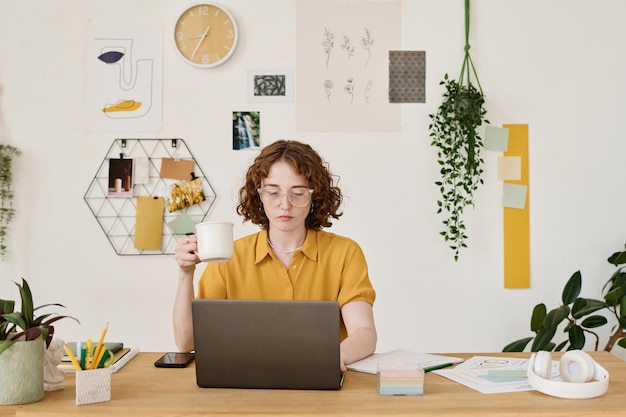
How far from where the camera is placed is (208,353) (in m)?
1.42

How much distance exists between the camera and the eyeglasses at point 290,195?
1.94 m

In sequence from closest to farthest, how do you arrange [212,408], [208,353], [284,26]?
[212,408] < [208,353] < [284,26]

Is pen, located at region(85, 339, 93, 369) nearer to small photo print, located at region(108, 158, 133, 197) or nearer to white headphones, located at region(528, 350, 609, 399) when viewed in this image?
white headphones, located at region(528, 350, 609, 399)

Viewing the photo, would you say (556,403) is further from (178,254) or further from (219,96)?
(219,96)

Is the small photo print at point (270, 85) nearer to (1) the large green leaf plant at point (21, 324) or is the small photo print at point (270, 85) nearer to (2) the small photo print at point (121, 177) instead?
(2) the small photo print at point (121, 177)

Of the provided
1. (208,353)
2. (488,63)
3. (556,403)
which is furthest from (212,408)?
(488,63)

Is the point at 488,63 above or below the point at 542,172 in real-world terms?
above

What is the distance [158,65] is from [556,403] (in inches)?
94.1

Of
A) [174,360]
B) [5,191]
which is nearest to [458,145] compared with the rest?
[174,360]

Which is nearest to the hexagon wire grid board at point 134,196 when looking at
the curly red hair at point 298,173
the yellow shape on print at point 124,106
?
the yellow shape on print at point 124,106

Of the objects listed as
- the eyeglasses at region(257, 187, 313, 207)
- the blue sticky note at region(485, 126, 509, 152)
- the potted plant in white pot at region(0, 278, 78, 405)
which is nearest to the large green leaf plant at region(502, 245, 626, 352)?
the blue sticky note at region(485, 126, 509, 152)

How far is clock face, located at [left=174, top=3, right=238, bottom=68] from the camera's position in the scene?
3057mm

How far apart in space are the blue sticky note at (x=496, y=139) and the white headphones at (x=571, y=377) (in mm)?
1740

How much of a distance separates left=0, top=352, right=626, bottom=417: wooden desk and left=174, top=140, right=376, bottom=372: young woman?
1.70ft
